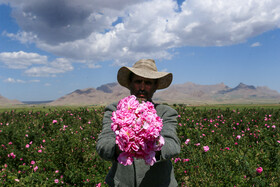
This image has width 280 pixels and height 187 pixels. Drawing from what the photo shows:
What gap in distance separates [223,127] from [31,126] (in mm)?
6617

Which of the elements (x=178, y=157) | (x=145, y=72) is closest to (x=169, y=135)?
(x=145, y=72)

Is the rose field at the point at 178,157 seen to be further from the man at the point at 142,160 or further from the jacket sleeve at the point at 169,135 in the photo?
the jacket sleeve at the point at 169,135

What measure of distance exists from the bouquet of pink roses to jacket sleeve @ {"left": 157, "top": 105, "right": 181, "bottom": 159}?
188 millimetres

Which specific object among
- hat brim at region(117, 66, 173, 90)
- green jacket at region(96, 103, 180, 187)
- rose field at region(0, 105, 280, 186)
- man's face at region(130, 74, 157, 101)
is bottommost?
rose field at region(0, 105, 280, 186)

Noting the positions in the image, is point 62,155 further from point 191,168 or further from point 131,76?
point 131,76

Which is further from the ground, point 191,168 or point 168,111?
point 168,111

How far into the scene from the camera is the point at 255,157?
15.4 ft

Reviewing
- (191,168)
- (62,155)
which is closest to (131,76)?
(191,168)

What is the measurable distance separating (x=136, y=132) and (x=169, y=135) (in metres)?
0.49

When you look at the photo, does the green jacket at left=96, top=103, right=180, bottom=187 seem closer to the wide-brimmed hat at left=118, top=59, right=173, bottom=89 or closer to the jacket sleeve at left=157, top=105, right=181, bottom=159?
the jacket sleeve at left=157, top=105, right=181, bottom=159

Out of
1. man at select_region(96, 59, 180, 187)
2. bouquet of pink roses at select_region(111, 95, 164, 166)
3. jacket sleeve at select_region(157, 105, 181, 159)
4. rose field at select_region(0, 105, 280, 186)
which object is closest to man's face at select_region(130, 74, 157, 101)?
man at select_region(96, 59, 180, 187)

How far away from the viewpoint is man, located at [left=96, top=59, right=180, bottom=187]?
4.93 ft

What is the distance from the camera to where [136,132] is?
122cm

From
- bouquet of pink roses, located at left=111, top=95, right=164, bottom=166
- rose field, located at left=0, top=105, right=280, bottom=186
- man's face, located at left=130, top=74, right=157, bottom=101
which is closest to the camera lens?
bouquet of pink roses, located at left=111, top=95, right=164, bottom=166
